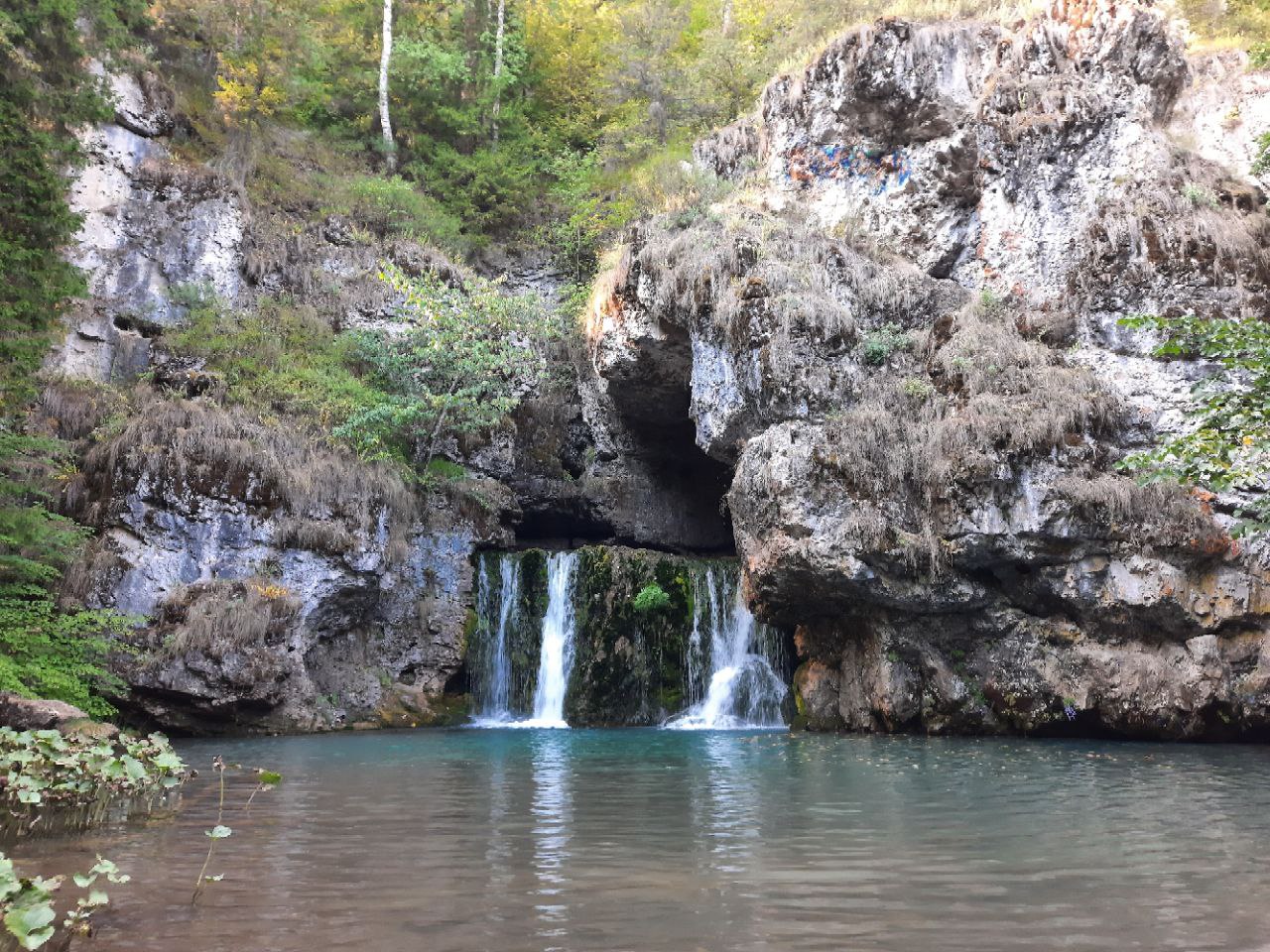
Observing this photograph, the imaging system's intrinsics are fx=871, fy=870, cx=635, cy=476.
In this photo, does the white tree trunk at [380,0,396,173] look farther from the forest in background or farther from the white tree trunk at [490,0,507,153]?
the white tree trunk at [490,0,507,153]

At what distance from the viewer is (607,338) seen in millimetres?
18156

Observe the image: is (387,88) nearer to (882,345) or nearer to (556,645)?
(556,645)

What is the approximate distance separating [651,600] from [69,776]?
1220 cm

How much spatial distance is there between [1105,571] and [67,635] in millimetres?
14837

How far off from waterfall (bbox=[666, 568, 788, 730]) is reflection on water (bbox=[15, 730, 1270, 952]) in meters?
7.32

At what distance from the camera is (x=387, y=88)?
84.8 feet

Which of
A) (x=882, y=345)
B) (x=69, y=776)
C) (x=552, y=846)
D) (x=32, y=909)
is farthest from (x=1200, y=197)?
(x=32, y=909)

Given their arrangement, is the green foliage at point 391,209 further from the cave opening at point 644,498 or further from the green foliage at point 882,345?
the green foliage at point 882,345

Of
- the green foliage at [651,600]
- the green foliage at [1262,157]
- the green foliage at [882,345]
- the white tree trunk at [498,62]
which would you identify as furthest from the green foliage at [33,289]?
the green foliage at [1262,157]

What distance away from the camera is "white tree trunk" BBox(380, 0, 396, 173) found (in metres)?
25.3

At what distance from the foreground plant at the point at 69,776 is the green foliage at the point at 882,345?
12.6 meters

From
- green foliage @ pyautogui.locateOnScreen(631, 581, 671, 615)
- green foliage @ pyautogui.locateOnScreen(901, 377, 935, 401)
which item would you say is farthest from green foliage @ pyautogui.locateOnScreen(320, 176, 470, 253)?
green foliage @ pyautogui.locateOnScreen(901, 377, 935, 401)

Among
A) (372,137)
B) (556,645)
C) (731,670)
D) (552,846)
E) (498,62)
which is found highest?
(498,62)

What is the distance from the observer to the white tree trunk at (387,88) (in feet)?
83.0
